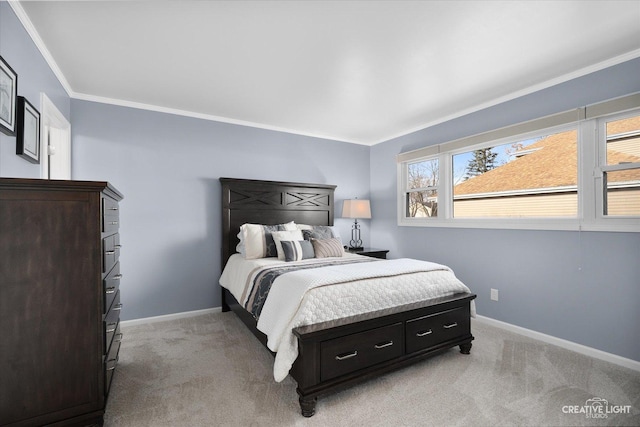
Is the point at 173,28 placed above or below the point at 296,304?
above

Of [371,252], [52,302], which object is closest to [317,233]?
[371,252]

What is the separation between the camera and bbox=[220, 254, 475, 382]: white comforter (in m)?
1.90

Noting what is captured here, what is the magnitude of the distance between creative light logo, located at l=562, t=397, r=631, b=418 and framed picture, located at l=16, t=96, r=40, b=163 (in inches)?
143

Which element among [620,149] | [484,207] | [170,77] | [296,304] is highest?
[170,77]

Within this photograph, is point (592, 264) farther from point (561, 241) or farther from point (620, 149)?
point (620, 149)

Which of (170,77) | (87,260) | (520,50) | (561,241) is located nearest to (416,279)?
(561,241)

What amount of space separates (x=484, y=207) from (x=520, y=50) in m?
1.69

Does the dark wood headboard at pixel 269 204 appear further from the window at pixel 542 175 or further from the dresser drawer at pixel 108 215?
the dresser drawer at pixel 108 215

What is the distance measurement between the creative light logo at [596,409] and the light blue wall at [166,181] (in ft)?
11.1

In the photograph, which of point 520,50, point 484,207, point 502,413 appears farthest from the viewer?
point 484,207

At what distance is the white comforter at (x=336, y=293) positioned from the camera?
190 cm

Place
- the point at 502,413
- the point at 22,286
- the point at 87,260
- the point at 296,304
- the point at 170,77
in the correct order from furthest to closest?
the point at 170,77 → the point at 296,304 → the point at 502,413 → the point at 87,260 → the point at 22,286

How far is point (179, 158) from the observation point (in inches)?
139

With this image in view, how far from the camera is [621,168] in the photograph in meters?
2.42
